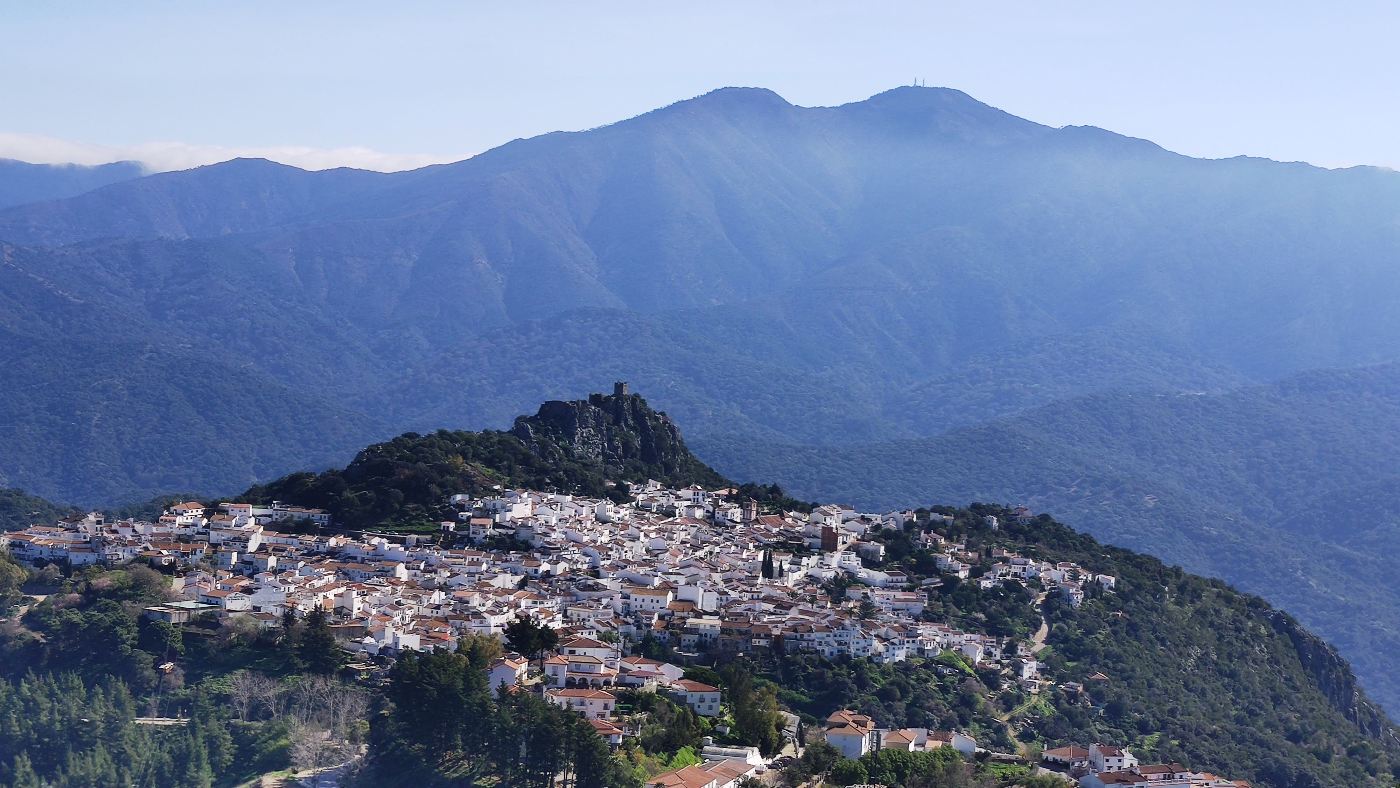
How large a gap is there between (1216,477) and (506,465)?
3878 inches

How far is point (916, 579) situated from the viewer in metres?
67.6

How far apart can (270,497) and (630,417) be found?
21015mm

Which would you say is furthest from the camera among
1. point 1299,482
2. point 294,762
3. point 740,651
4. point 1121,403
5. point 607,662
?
point 1121,403

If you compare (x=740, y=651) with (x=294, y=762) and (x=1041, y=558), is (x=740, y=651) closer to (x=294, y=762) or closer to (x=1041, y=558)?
(x=294, y=762)

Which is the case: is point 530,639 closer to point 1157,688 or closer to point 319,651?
point 319,651

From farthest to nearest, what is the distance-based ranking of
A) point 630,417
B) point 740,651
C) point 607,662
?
point 630,417 < point 740,651 < point 607,662

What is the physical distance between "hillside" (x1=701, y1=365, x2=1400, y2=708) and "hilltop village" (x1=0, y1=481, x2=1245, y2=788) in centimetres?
4668

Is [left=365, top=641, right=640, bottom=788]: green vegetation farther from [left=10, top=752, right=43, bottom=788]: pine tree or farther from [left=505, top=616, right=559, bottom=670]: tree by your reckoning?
[left=10, top=752, right=43, bottom=788]: pine tree

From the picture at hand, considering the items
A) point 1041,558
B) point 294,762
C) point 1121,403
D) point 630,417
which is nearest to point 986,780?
point 294,762

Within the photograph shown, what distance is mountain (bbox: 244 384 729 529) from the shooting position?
225 ft

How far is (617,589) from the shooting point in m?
60.3

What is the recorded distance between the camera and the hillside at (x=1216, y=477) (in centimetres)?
12594

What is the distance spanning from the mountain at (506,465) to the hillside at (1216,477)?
42.8 m

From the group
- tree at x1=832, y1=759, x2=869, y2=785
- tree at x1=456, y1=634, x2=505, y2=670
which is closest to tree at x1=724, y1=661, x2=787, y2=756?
tree at x1=832, y1=759, x2=869, y2=785
